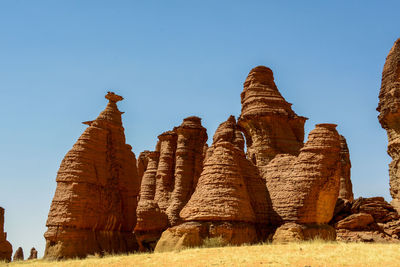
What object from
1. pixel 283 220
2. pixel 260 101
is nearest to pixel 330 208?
pixel 283 220

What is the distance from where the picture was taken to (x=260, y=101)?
90.6 ft

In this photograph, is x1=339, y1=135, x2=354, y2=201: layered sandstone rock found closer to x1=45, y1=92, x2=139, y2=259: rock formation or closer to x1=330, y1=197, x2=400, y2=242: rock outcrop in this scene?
x1=330, y1=197, x2=400, y2=242: rock outcrop

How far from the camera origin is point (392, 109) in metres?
30.6

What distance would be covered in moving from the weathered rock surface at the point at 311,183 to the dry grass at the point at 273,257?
2.54 metres

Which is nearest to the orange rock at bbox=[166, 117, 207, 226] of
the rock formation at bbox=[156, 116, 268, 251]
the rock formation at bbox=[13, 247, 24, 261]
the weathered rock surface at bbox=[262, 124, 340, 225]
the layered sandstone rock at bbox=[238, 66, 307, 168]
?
the layered sandstone rock at bbox=[238, 66, 307, 168]

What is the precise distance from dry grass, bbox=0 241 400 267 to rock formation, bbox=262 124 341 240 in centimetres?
251

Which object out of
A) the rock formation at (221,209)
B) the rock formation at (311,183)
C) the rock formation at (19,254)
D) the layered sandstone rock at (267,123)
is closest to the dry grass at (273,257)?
the rock formation at (221,209)

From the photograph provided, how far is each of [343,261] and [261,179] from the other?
29.1 feet

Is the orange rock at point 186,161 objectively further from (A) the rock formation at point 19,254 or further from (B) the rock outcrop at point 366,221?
(A) the rock formation at point 19,254

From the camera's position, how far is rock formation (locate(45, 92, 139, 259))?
20.4m

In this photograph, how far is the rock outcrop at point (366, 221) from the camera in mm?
22734

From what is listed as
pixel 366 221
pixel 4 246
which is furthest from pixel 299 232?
pixel 4 246

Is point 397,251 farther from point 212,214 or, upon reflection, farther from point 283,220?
point 212,214

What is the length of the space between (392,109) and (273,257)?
2038cm
